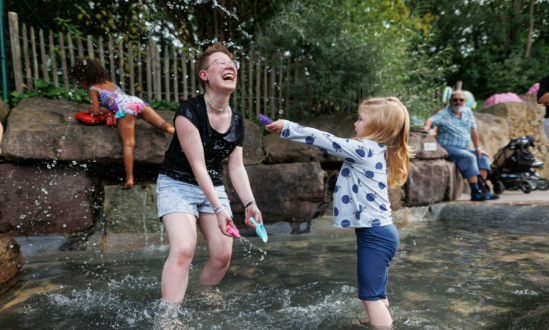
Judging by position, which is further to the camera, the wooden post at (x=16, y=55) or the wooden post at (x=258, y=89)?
the wooden post at (x=258, y=89)

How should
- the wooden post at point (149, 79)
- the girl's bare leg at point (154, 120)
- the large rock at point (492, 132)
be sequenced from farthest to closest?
the large rock at point (492, 132)
the wooden post at point (149, 79)
the girl's bare leg at point (154, 120)

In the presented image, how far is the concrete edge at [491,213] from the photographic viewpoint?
492 centimetres

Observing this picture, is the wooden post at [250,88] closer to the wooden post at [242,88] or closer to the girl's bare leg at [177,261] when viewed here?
the wooden post at [242,88]

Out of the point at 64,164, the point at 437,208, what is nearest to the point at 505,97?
the point at 437,208

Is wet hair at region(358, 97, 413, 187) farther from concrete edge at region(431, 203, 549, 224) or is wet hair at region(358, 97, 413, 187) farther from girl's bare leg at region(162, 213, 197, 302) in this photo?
concrete edge at region(431, 203, 549, 224)

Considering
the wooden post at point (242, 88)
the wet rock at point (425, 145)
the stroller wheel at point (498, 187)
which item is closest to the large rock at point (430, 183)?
the wet rock at point (425, 145)

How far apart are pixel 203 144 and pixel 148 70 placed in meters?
3.74

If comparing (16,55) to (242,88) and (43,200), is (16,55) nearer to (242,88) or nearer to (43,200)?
(43,200)

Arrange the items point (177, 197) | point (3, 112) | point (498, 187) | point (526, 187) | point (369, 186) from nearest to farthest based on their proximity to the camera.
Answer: point (369, 186)
point (177, 197)
point (3, 112)
point (526, 187)
point (498, 187)

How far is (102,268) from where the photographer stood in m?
3.38

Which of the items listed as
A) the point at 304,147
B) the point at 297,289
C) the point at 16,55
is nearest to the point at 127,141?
the point at 16,55

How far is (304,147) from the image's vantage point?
211 inches

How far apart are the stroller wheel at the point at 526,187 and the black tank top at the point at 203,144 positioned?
259 inches

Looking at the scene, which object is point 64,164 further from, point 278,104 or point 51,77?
point 278,104
